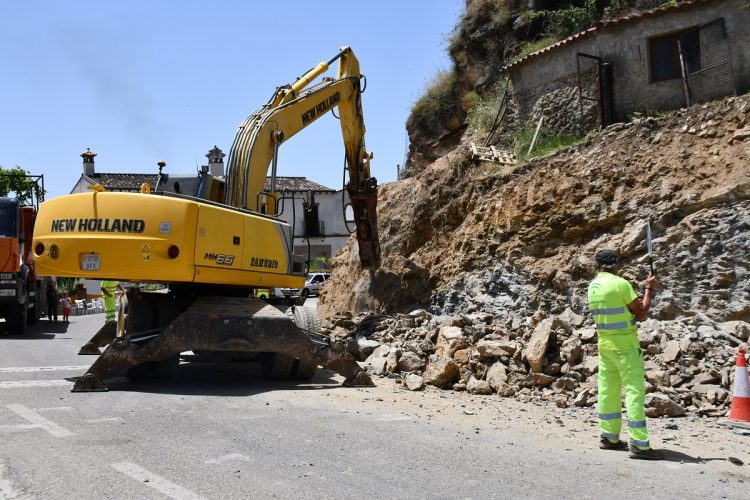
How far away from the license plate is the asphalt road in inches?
58.0

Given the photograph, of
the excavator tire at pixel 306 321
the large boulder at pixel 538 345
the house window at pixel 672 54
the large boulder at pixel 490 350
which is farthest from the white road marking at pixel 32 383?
the house window at pixel 672 54

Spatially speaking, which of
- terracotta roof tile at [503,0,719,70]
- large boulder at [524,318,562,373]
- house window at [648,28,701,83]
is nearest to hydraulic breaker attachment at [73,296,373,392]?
large boulder at [524,318,562,373]

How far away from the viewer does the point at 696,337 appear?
8.90 meters

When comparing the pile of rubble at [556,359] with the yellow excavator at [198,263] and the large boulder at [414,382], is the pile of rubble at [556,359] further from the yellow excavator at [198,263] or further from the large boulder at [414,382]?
the yellow excavator at [198,263]

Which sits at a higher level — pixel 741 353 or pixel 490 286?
pixel 490 286

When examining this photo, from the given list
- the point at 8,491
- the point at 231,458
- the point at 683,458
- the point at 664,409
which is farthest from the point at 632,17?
the point at 8,491

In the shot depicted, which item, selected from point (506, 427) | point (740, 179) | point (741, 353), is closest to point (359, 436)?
point (506, 427)

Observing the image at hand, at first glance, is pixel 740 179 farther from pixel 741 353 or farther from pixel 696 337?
pixel 741 353

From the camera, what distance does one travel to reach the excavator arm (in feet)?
36.2

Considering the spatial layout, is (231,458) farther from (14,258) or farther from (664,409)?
(14,258)

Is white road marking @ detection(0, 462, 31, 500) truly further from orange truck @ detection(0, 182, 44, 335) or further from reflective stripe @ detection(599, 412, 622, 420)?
orange truck @ detection(0, 182, 44, 335)

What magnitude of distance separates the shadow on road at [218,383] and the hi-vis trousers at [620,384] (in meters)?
4.35

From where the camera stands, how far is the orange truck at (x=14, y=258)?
1741 cm

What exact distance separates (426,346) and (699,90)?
6.87 m
